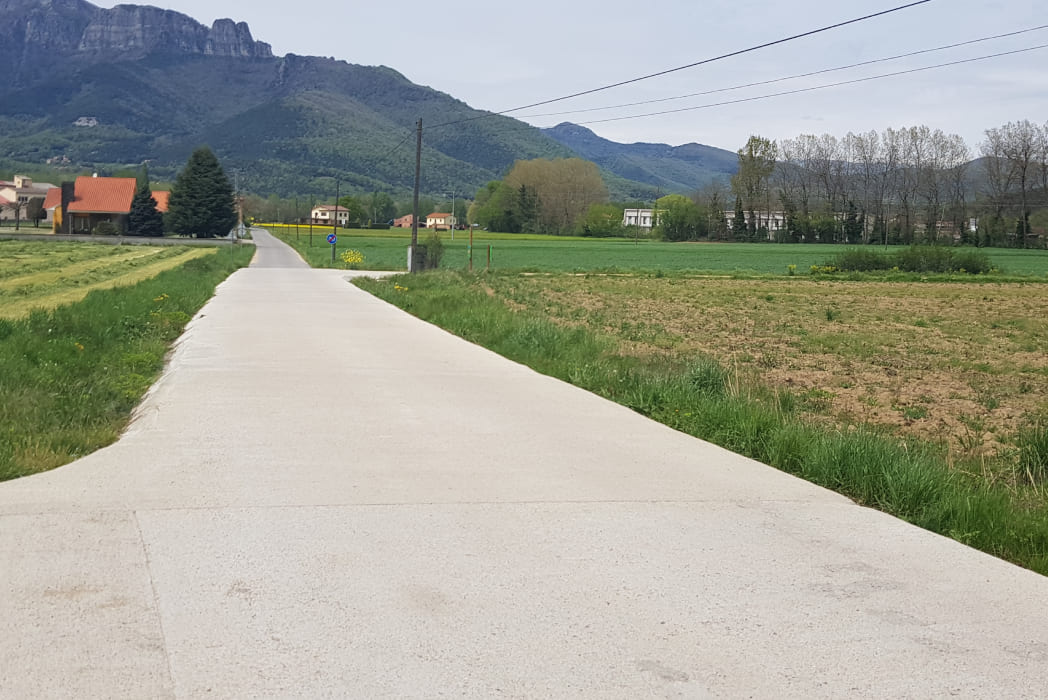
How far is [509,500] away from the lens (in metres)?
6.93

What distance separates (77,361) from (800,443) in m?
9.93

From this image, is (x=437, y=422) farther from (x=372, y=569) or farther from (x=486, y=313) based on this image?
(x=486, y=313)

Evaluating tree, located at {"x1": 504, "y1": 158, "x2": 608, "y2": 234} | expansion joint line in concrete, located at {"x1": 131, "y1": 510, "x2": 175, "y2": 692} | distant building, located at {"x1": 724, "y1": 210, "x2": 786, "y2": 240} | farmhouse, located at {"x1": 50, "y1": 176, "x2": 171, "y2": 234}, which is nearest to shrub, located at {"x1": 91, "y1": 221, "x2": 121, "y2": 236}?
farmhouse, located at {"x1": 50, "y1": 176, "x2": 171, "y2": 234}

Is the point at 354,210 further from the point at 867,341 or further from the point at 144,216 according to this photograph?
the point at 867,341

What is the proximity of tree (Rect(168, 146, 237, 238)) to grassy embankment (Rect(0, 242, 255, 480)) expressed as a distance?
71.2 metres

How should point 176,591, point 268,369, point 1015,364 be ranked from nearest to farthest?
point 176,591, point 268,369, point 1015,364

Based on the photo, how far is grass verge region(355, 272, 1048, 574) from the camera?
6648 millimetres

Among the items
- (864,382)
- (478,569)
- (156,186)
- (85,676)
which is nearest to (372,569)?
(478,569)

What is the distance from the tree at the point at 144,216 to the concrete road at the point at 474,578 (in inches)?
4006

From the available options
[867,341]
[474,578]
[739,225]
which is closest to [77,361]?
[474,578]

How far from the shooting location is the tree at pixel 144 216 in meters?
104

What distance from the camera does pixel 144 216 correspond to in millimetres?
103688

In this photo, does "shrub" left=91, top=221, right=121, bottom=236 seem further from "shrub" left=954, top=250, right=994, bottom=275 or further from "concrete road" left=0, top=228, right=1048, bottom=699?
"concrete road" left=0, top=228, right=1048, bottom=699

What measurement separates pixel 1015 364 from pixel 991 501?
11.5m
